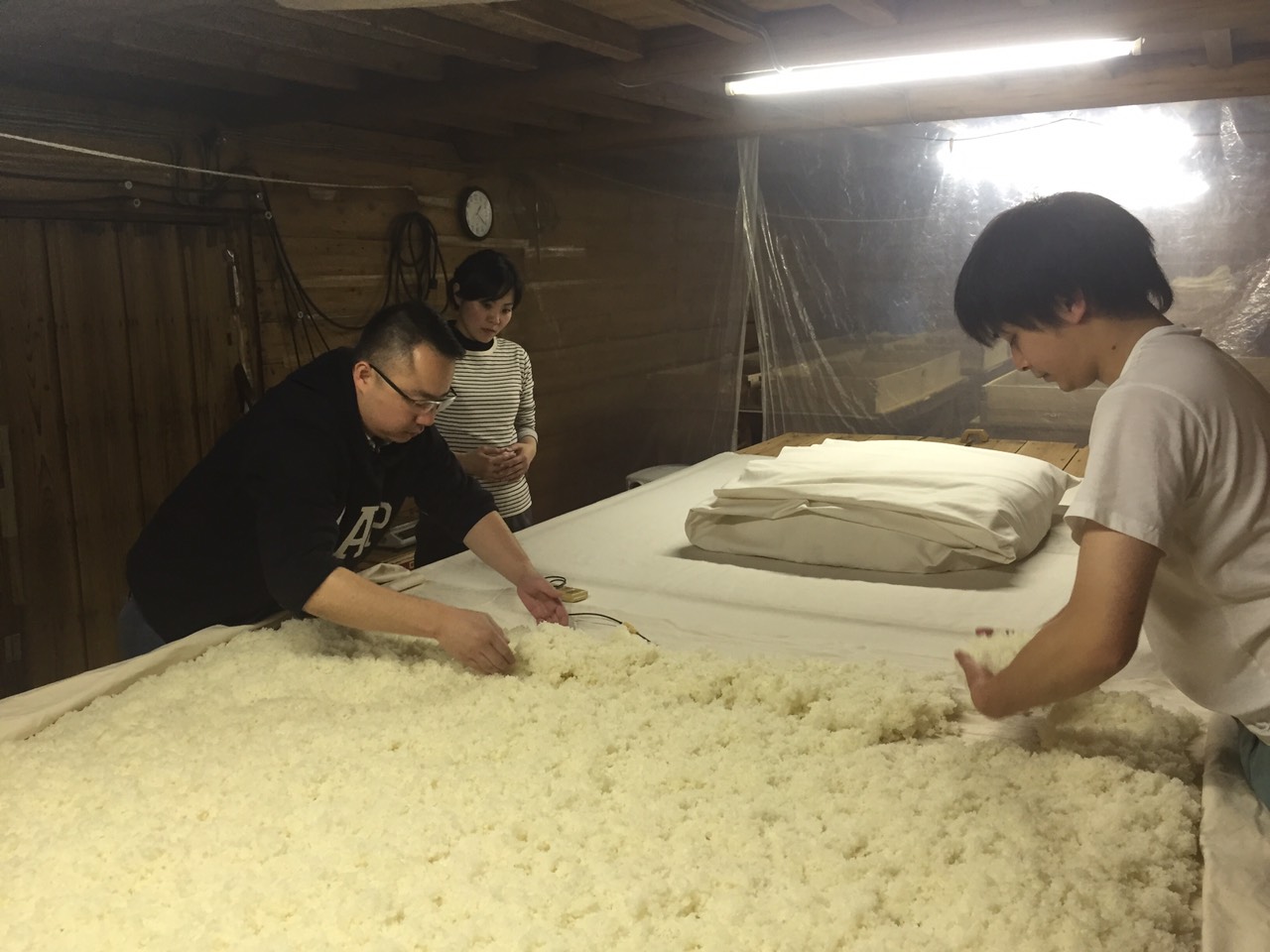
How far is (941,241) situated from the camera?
3775 millimetres

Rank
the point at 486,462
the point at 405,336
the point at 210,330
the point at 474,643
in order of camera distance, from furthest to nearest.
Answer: the point at 210,330
the point at 486,462
the point at 405,336
the point at 474,643

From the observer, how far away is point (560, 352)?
5145mm

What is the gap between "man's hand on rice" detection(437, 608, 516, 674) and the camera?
163 centimetres

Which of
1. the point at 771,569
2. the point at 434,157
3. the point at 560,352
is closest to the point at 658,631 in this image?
the point at 771,569

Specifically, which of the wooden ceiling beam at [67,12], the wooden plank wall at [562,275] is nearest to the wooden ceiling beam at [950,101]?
the wooden plank wall at [562,275]

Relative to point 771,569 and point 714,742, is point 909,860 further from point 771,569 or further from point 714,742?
point 771,569

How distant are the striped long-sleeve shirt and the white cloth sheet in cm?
35

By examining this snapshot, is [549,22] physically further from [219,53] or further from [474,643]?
[474,643]

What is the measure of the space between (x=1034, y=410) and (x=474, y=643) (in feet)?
9.35

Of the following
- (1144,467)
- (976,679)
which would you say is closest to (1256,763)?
(976,679)

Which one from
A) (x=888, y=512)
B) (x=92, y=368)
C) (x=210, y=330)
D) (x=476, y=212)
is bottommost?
(x=888, y=512)

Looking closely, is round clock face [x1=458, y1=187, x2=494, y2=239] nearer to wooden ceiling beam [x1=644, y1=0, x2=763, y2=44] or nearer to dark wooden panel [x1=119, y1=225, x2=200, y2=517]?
dark wooden panel [x1=119, y1=225, x2=200, y2=517]

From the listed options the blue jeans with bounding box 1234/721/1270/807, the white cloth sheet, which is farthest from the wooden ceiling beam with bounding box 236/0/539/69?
the blue jeans with bounding box 1234/721/1270/807

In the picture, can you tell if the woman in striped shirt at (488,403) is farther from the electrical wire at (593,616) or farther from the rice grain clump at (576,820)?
the rice grain clump at (576,820)
